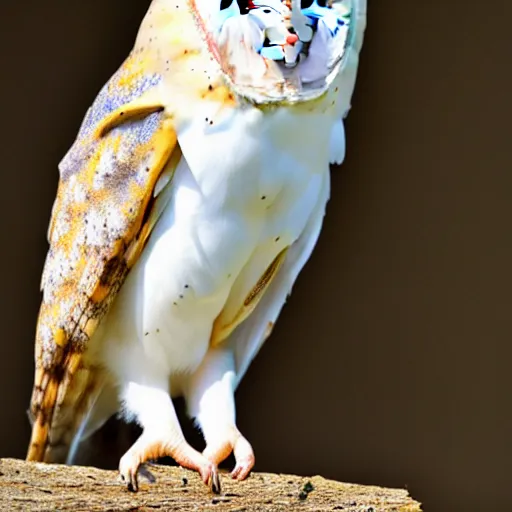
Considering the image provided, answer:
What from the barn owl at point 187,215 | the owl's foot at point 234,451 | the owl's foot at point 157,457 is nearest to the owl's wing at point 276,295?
the barn owl at point 187,215

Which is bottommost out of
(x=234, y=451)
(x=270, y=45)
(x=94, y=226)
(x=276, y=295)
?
(x=234, y=451)

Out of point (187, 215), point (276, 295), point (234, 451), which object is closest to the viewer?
point (187, 215)

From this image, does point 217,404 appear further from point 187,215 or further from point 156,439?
point 187,215

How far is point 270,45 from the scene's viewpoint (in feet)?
6.29

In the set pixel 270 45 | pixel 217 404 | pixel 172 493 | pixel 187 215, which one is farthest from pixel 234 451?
pixel 270 45

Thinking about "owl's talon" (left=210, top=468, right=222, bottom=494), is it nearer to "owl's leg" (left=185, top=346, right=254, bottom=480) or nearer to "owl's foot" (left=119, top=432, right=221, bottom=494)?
"owl's foot" (left=119, top=432, right=221, bottom=494)

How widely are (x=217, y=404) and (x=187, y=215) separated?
0.38m

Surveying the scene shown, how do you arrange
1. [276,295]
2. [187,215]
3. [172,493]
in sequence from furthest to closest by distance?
[276,295]
[187,215]
[172,493]

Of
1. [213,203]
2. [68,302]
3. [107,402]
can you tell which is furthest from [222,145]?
[107,402]

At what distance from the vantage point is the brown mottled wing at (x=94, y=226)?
2000 mm

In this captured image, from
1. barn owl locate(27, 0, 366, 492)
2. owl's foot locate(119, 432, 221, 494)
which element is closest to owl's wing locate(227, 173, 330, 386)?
barn owl locate(27, 0, 366, 492)

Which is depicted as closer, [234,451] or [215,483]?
[215,483]

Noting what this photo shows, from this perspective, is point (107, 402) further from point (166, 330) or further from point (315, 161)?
point (315, 161)

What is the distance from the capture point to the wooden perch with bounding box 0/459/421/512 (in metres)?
1.78
